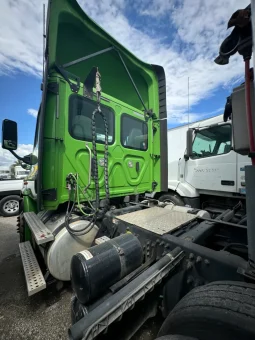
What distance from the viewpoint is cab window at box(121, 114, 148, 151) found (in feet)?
9.40

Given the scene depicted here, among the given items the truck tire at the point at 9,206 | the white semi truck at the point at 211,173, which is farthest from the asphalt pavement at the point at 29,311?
the truck tire at the point at 9,206

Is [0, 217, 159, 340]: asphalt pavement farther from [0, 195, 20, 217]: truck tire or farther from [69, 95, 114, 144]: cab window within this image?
[0, 195, 20, 217]: truck tire

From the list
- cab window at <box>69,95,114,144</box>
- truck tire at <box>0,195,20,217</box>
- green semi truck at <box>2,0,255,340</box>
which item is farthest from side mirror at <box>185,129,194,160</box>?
truck tire at <box>0,195,20,217</box>

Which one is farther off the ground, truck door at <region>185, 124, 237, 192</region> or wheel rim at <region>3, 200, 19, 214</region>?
truck door at <region>185, 124, 237, 192</region>

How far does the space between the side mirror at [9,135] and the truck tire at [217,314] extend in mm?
2694

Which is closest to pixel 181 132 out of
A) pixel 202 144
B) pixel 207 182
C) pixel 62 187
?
pixel 202 144

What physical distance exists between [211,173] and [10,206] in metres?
7.19

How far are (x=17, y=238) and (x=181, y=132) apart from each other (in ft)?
22.3

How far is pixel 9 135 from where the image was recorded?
7.63 feet

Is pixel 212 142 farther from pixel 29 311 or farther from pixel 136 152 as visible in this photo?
pixel 29 311

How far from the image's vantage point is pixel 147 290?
958mm

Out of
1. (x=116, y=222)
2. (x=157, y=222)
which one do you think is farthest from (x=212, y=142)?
(x=116, y=222)

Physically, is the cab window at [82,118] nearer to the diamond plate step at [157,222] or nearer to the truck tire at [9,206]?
the diamond plate step at [157,222]

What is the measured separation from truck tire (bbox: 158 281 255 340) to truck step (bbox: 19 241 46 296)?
1.24 metres
